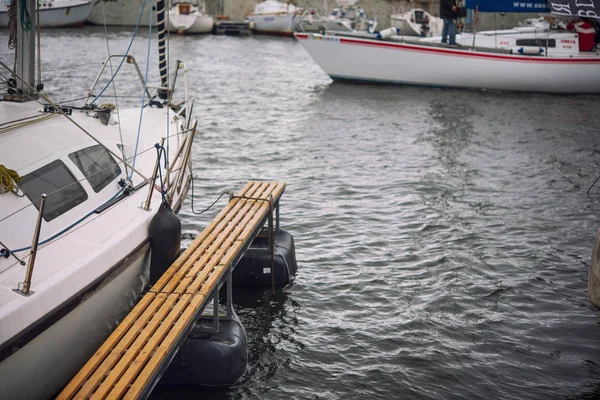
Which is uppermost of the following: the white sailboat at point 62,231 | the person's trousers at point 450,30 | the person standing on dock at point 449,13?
the person standing on dock at point 449,13

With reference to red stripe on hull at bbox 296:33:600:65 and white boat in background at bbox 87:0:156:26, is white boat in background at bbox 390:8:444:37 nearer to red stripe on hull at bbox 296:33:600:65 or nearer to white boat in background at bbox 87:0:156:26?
red stripe on hull at bbox 296:33:600:65

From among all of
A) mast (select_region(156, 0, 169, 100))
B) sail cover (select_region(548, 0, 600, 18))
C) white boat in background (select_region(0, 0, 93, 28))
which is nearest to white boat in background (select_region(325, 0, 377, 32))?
white boat in background (select_region(0, 0, 93, 28))

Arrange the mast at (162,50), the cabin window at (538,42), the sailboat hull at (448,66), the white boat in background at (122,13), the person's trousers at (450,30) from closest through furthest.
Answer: the mast at (162,50) < the sailboat hull at (448,66) < the cabin window at (538,42) < the person's trousers at (450,30) < the white boat in background at (122,13)

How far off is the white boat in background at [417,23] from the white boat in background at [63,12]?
1809 centimetres

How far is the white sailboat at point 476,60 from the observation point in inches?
987

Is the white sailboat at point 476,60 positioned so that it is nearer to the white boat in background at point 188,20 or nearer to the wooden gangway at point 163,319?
the wooden gangway at point 163,319

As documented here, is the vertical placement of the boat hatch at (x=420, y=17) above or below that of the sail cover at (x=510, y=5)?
above

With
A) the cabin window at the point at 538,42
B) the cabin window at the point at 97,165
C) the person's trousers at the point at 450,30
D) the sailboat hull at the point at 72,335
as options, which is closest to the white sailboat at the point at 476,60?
the cabin window at the point at 538,42

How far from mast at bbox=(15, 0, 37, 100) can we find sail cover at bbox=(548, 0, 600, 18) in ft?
52.8

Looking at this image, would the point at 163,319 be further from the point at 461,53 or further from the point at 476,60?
the point at 476,60

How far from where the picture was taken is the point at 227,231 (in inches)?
344

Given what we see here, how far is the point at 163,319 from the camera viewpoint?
680 cm

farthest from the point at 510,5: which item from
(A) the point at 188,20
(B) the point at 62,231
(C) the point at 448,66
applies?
(A) the point at 188,20

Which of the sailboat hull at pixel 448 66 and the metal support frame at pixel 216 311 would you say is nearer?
the metal support frame at pixel 216 311
